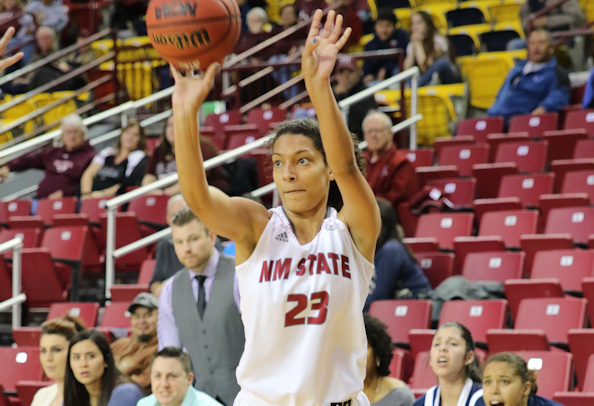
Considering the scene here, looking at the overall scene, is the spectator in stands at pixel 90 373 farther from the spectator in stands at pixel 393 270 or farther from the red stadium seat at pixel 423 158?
the red stadium seat at pixel 423 158

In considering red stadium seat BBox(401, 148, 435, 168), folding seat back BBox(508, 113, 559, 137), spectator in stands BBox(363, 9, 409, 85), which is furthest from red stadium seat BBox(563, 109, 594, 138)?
spectator in stands BBox(363, 9, 409, 85)

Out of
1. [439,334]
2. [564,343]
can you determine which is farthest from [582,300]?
[439,334]

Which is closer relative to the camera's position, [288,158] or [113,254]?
[288,158]

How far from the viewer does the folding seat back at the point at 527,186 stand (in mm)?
6273

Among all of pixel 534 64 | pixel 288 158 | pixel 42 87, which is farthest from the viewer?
pixel 42 87

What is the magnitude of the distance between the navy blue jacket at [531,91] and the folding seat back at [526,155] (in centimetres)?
84

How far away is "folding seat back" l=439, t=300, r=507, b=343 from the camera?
4.83 metres

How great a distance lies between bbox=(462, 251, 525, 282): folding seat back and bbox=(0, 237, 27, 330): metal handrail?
9.46 feet

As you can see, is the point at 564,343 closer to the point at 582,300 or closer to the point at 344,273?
the point at 582,300

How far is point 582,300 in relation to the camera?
15.3 feet

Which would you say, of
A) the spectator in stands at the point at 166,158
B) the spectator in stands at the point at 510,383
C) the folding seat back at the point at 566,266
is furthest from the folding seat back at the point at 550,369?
the spectator in stands at the point at 166,158

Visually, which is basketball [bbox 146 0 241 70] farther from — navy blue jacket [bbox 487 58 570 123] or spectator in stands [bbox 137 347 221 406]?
navy blue jacket [bbox 487 58 570 123]

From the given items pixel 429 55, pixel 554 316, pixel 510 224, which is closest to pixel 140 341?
pixel 554 316

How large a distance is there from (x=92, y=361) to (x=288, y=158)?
2.39m
